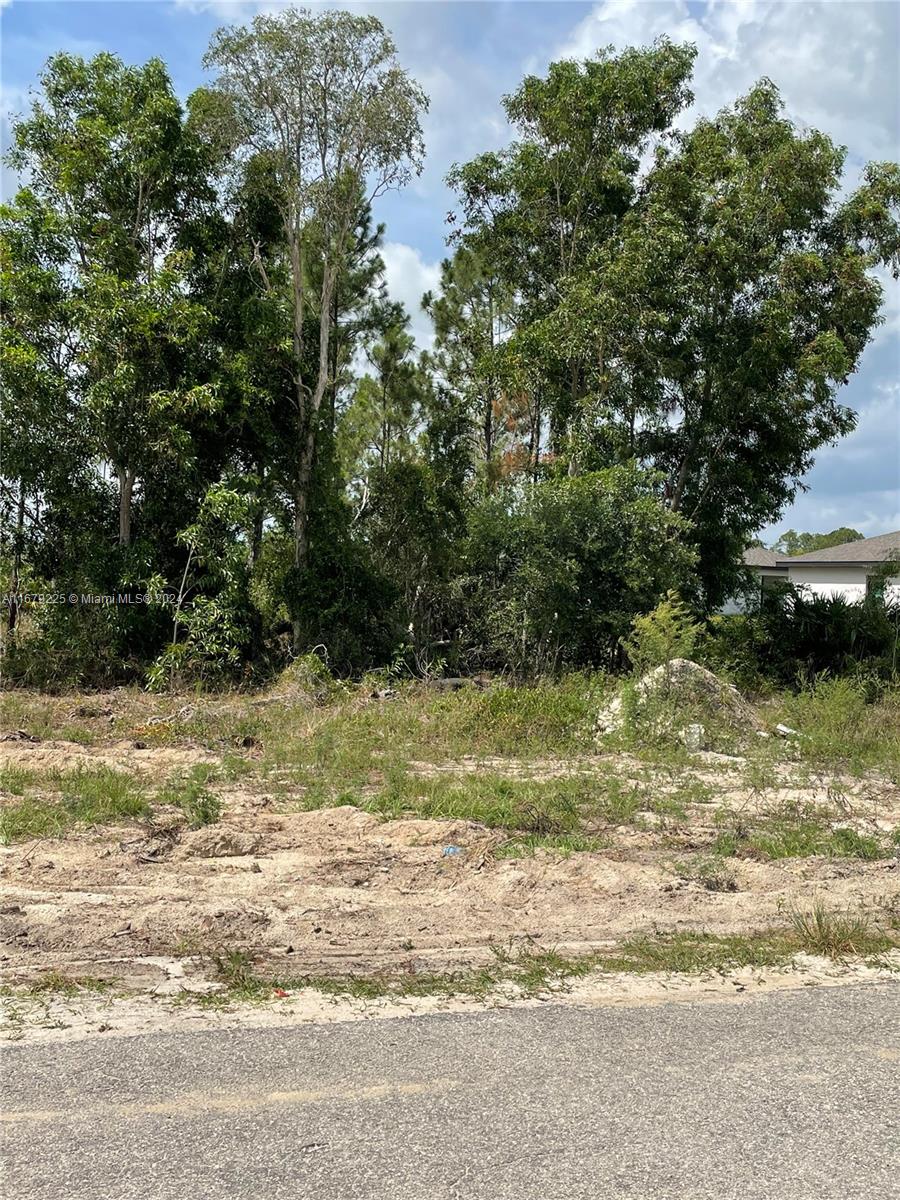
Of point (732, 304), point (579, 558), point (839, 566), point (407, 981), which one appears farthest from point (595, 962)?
point (839, 566)

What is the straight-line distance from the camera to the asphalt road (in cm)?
294

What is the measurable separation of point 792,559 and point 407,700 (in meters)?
26.6

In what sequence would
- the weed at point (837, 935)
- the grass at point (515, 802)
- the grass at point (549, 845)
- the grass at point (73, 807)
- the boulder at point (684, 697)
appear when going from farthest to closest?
the boulder at point (684, 697) < the grass at point (515, 802) < the grass at point (73, 807) < the grass at point (549, 845) < the weed at point (837, 935)

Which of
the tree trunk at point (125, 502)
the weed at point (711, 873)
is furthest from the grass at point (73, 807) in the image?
the tree trunk at point (125, 502)

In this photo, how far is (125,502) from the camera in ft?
49.3

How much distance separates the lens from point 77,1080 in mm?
3512

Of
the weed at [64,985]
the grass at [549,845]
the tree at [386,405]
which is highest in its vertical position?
the tree at [386,405]

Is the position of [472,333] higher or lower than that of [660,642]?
higher

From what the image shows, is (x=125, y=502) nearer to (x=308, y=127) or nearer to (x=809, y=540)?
(x=308, y=127)

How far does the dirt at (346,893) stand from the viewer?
4.90 meters

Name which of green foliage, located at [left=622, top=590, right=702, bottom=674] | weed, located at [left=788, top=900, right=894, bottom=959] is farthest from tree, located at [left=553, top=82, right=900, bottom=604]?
weed, located at [left=788, top=900, right=894, bottom=959]

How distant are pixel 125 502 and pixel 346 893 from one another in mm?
10770

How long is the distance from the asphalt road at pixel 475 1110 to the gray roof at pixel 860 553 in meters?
30.6

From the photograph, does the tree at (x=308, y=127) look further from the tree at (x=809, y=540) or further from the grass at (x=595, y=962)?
the tree at (x=809, y=540)
